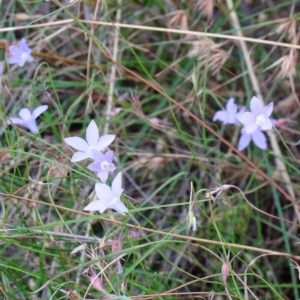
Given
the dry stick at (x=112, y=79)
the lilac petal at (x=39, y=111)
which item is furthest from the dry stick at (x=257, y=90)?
the lilac petal at (x=39, y=111)

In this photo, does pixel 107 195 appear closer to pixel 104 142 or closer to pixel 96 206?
pixel 96 206

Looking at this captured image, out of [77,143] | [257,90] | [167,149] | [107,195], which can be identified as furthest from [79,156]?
[257,90]

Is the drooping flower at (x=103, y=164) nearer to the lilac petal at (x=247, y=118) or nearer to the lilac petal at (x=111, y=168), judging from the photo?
the lilac petal at (x=111, y=168)

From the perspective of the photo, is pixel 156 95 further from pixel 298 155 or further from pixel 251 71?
pixel 298 155

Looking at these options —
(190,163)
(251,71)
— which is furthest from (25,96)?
(251,71)

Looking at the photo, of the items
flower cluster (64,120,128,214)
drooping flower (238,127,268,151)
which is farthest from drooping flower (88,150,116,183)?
drooping flower (238,127,268,151)
